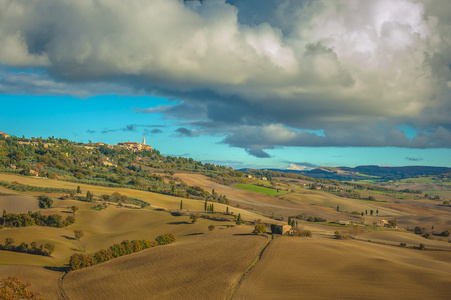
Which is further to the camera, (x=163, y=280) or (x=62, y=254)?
(x=62, y=254)

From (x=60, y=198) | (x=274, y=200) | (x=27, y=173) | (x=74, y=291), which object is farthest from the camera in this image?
(x=274, y=200)

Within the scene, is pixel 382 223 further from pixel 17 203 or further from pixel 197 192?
pixel 17 203

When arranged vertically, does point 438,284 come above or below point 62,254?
above

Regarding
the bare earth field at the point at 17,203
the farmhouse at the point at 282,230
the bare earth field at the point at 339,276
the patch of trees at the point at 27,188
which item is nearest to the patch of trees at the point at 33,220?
the bare earth field at the point at 17,203

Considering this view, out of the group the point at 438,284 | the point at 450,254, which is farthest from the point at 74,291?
the point at 450,254

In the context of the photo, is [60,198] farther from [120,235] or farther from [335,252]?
[335,252]

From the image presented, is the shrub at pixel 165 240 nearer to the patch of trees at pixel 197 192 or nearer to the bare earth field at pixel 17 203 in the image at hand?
the bare earth field at pixel 17 203

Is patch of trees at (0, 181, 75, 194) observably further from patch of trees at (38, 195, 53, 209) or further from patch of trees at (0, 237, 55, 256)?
patch of trees at (0, 237, 55, 256)

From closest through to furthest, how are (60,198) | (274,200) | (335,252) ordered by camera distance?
(335,252) < (60,198) < (274,200)

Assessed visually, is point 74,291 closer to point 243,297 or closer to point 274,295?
point 243,297
